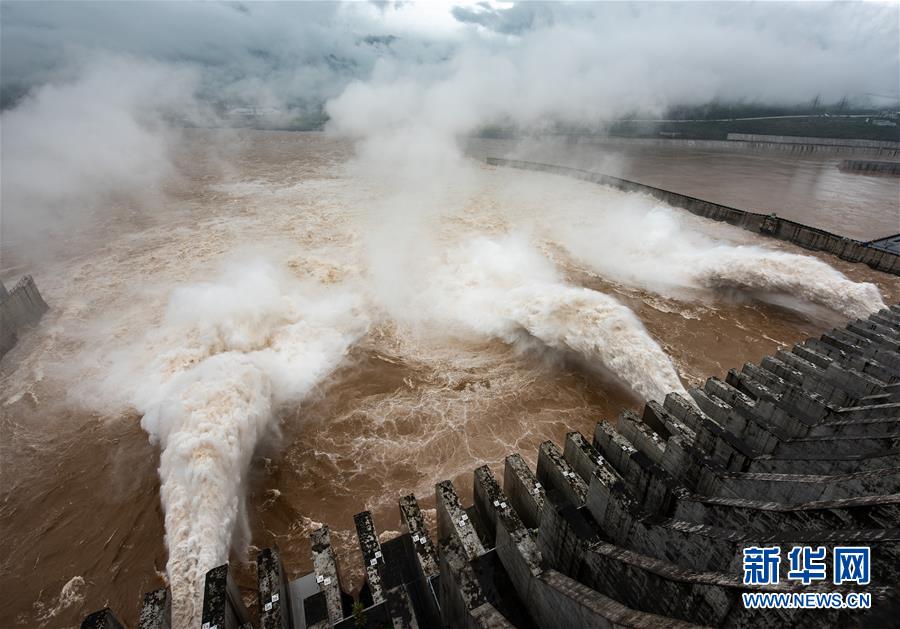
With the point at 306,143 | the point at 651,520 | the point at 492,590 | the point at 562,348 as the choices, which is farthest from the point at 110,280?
the point at 306,143

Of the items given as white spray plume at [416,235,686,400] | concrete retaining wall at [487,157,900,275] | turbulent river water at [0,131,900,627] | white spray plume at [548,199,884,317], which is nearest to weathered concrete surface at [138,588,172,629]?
turbulent river water at [0,131,900,627]

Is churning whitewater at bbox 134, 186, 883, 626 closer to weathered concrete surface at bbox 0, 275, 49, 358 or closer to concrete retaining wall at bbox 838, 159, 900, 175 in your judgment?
weathered concrete surface at bbox 0, 275, 49, 358

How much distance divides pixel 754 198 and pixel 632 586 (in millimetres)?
57350

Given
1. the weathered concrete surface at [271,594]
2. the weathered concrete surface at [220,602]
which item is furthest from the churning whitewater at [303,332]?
the weathered concrete surface at [271,594]

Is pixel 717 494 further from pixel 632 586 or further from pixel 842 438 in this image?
pixel 632 586

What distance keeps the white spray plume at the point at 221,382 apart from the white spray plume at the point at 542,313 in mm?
5132

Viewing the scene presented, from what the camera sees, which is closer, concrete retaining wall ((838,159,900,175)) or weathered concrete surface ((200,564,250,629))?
weathered concrete surface ((200,564,250,629))

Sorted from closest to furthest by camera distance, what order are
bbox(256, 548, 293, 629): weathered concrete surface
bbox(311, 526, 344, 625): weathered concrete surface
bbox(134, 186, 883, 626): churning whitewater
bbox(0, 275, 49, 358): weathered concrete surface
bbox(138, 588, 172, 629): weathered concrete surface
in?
1. bbox(138, 588, 172, 629): weathered concrete surface
2. bbox(256, 548, 293, 629): weathered concrete surface
3. bbox(311, 526, 344, 625): weathered concrete surface
4. bbox(134, 186, 883, 626): churning whitewater
5. bbox(0, 275, 49, 358): weathered concrete surface

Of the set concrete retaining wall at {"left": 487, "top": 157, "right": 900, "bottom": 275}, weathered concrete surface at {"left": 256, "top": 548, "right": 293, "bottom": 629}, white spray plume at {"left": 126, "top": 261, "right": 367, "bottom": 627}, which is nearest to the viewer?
weathered concrete surface at {"left": 256, "top": 548, "right": 293, "bottom": 629}

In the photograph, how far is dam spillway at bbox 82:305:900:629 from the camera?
3885 millimetres

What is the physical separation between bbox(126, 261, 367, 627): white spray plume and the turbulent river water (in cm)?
8

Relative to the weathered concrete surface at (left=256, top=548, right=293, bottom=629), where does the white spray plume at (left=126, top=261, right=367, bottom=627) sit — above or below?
below

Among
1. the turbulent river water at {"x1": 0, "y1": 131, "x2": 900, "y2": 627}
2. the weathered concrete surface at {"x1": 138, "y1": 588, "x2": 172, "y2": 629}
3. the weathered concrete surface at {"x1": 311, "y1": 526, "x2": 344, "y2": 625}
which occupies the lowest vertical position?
the turbulent river water at {"x1": 0, "y1": 131, "x2": 900, "y2": 627}

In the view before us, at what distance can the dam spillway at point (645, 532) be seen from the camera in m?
3.88
